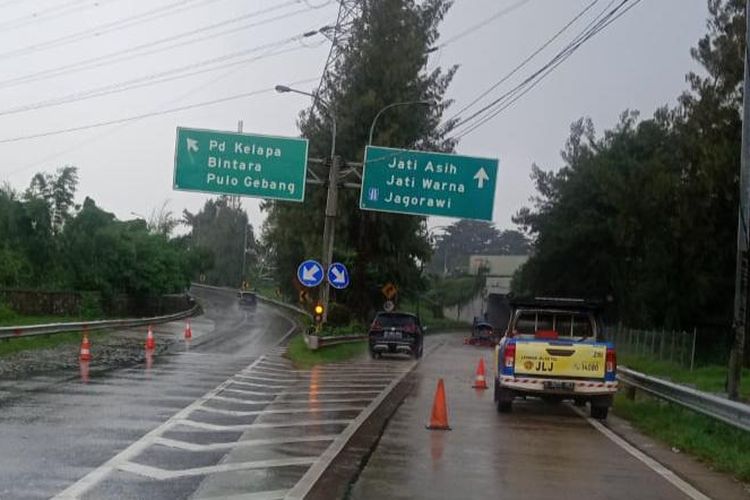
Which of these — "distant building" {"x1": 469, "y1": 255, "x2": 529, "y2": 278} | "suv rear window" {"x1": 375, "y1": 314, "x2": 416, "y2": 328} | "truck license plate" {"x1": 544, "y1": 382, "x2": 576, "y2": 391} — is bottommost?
"truck license plate" {"x1": 544, "y1": 382, "x2": 576, "y2": 391}

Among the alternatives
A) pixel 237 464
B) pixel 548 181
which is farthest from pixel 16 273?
pixel 237 464

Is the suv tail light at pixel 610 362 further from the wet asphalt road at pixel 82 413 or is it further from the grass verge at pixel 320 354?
the grass verge at pixel 320 354

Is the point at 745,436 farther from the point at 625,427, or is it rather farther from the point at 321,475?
the point at 321,475

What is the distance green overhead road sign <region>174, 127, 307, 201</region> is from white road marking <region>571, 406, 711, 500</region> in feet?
57.0

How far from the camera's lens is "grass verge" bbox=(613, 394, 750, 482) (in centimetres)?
1135

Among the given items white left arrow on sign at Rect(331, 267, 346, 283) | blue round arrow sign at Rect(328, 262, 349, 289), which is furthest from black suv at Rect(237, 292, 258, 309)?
white left arrow on sign at Rect(331, 267, 346, 283)

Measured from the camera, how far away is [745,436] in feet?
41.9

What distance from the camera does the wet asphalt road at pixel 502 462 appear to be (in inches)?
363

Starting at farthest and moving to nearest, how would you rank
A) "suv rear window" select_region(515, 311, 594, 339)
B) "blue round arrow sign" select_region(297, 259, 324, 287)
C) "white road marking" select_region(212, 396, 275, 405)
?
1. "blue round arrow sign" select_region(297, 259, 324, 287)
2. "suv rear window" select_region(515, 311, 594, 339)
3. "white road marking" select_region(212, 396, 275, 405)

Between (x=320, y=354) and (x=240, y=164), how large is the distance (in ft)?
22.0

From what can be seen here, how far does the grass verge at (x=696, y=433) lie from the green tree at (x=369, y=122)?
101 ft

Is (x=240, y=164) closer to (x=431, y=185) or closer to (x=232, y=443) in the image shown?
(x=431, y=185)

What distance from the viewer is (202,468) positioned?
965cm

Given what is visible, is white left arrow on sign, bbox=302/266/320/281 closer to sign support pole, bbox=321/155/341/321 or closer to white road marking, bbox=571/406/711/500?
sign support pole, bbox=321/155/341/321
